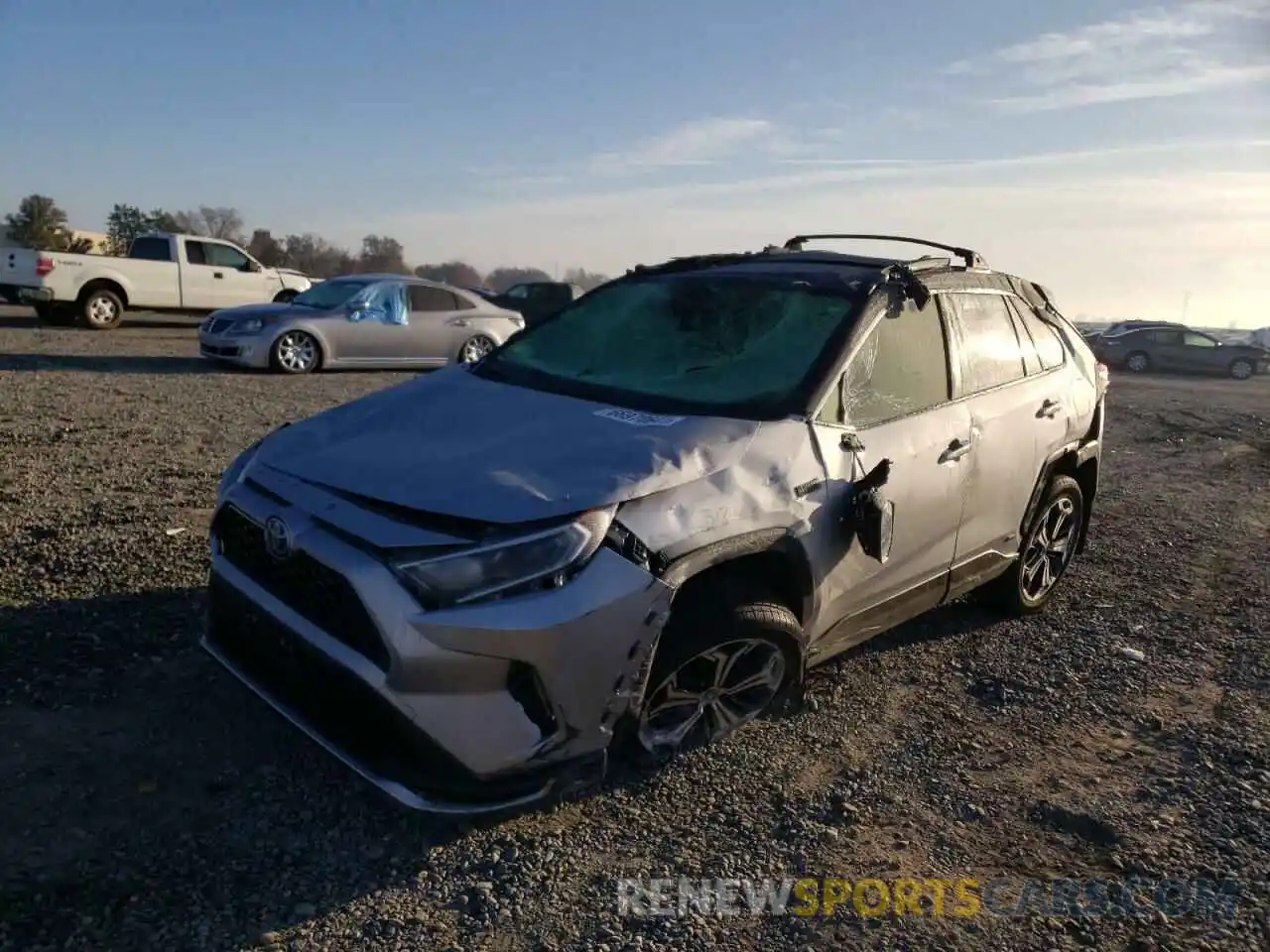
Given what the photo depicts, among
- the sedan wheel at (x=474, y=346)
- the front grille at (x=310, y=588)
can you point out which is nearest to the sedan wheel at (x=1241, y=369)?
the sedan wheel at (x=474, y=346)

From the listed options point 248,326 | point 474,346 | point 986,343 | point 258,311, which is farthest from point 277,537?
point 474,346

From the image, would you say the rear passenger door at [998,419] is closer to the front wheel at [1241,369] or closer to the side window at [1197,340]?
the side window at [1197,340]

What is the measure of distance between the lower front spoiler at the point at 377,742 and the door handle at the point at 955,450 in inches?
76.7

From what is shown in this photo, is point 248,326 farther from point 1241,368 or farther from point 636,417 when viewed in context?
point 1241,368

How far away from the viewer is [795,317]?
12.8ft

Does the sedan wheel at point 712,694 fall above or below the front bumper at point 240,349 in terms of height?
below

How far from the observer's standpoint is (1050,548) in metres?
5.18

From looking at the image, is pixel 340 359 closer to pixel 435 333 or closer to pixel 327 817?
pixel 435 333

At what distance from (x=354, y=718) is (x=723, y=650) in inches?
46.4

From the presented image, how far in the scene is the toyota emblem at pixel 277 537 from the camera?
287 centimetres

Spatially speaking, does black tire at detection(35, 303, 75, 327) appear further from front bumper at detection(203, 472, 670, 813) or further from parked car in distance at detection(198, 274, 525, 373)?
front bumper at detection(203, 472, 670, 813)

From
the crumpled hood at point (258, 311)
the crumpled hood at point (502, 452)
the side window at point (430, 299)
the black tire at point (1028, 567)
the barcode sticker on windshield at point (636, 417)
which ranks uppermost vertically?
the side window at point (430, 299)

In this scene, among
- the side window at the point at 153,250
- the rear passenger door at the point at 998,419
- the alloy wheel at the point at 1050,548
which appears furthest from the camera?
the side window at the point at 153,250

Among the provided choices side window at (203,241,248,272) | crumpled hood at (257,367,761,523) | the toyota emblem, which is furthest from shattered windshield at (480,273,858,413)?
side window at (203,241,248,272)
